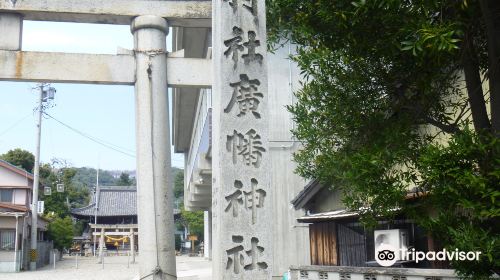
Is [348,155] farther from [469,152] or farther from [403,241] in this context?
[403,241]

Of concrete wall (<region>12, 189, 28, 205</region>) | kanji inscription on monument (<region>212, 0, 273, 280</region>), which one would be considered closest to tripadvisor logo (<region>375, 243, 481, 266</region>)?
kanji inscription on monument (<region>212, 0, 273, 280</region>)

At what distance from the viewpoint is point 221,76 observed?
658 cm

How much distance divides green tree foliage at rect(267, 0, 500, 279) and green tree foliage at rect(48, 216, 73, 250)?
4291 cm

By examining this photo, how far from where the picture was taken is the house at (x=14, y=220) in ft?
106

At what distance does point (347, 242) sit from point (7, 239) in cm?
2688

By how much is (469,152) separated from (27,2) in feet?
30.5

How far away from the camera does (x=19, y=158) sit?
177ft

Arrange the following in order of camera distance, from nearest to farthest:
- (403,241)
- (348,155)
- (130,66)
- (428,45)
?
(428,45)
(348,155)
(403,241)
(130,66)

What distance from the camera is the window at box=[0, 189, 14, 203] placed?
3746 cm

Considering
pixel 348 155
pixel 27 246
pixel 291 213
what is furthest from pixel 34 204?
pixel 348 155

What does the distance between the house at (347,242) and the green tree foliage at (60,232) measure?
36008mm

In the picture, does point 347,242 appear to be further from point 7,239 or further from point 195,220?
point 195,220

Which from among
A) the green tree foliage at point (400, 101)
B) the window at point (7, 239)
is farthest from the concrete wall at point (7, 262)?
the green tree foliage at point (400, 101)

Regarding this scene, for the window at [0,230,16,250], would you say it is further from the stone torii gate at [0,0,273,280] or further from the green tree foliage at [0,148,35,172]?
the stone torii gate at [0,0,273,280]
